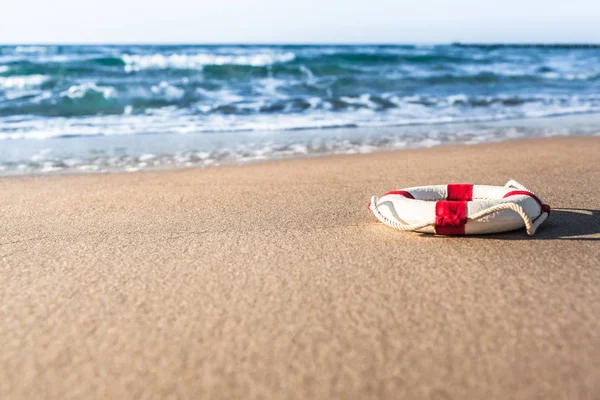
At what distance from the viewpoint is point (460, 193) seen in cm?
312

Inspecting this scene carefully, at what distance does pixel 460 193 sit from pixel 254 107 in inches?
310

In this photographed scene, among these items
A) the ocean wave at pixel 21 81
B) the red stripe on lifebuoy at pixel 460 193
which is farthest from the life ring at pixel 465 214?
the ocean wave at pixel 21 81

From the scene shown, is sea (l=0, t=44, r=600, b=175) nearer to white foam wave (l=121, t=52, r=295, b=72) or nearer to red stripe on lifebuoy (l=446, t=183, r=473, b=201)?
white foam wave (l=121, t=52, r=295, b=72)

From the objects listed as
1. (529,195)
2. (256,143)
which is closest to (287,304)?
(529,195)

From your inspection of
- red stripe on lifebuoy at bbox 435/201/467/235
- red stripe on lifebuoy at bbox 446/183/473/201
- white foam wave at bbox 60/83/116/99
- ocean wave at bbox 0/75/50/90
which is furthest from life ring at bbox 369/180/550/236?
ocean wave at bbox 0/75/50/90

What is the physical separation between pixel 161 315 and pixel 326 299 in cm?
58

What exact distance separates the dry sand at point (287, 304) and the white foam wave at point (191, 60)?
14.6 meters

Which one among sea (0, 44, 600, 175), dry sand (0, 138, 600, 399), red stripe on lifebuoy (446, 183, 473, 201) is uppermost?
red stripe on lifebuoy (446, 183, 473, 201)

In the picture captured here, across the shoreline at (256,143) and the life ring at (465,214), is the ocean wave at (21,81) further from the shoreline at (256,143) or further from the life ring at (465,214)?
the life ring at (465,214)

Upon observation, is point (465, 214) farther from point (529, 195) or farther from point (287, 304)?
point (287, 304)

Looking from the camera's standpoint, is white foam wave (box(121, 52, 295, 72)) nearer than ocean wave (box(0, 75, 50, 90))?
No

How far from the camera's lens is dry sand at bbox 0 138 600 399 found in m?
1.69

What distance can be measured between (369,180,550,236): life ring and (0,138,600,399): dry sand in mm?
68

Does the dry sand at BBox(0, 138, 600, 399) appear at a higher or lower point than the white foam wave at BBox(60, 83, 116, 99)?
higher
